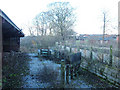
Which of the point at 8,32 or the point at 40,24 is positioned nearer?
the point at 8,32

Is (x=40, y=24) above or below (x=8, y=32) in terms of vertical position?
above

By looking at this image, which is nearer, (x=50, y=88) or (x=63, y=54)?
(x=50, y=88)

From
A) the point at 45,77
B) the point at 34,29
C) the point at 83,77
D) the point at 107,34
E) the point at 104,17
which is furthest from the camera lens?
the point at 34,29

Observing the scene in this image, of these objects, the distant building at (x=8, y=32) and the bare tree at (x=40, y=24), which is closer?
the distant building at (x=8, y=32)

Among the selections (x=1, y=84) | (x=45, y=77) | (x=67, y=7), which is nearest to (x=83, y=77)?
(x=45, y=77)

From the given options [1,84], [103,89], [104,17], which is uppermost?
[104,17]

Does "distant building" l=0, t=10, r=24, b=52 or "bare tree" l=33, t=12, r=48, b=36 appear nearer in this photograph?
"distant building" l=0, t=10, r=24, b=52

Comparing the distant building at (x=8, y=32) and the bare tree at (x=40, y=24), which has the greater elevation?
the bare tree at (x=40, y=24)

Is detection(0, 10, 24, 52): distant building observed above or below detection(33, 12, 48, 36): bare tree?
below

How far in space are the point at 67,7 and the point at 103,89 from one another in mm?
19320

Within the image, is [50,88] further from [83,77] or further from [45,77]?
[83,77]

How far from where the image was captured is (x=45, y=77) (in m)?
5.04

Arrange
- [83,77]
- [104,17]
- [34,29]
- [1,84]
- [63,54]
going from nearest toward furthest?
[1,84]
[83,77]
[63,54]
[104,17]
[34,29]

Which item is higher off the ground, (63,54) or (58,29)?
(58,29)
